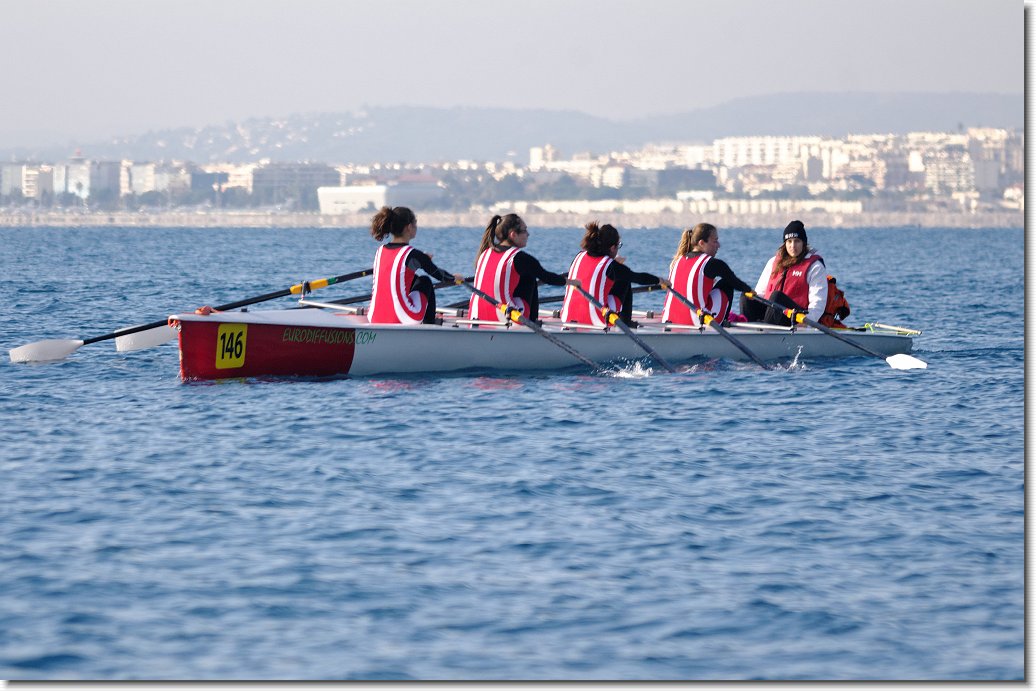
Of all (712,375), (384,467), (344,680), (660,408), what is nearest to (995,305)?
(712,375)

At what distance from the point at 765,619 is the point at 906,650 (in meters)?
0.77

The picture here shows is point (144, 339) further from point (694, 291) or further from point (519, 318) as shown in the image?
point (694, 291)

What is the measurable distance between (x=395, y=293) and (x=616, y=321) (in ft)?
8.11

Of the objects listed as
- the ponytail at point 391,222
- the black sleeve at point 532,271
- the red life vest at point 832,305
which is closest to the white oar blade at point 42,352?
the ponytail at point 391,222

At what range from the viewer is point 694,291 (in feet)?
58.3

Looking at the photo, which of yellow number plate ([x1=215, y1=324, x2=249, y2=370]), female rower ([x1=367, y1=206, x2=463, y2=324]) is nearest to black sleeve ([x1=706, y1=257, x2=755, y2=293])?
female rower ([x1=367, y1=206, x2=463, y2=324])

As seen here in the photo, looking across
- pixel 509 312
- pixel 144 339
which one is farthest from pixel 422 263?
pixel 144 339

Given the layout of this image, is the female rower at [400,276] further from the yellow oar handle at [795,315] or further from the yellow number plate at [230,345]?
the yellow oar handle at [795,315]

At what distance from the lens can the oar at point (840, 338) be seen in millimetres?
17688

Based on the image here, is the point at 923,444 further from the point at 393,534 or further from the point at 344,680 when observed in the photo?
the point at 344,680

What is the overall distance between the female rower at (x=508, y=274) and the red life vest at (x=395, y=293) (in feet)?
2.65

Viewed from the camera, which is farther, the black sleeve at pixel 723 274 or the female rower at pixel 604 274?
the black sleeve at pixel 723 274

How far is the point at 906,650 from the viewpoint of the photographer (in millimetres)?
7672

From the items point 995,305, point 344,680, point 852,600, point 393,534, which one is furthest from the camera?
point 995,305
